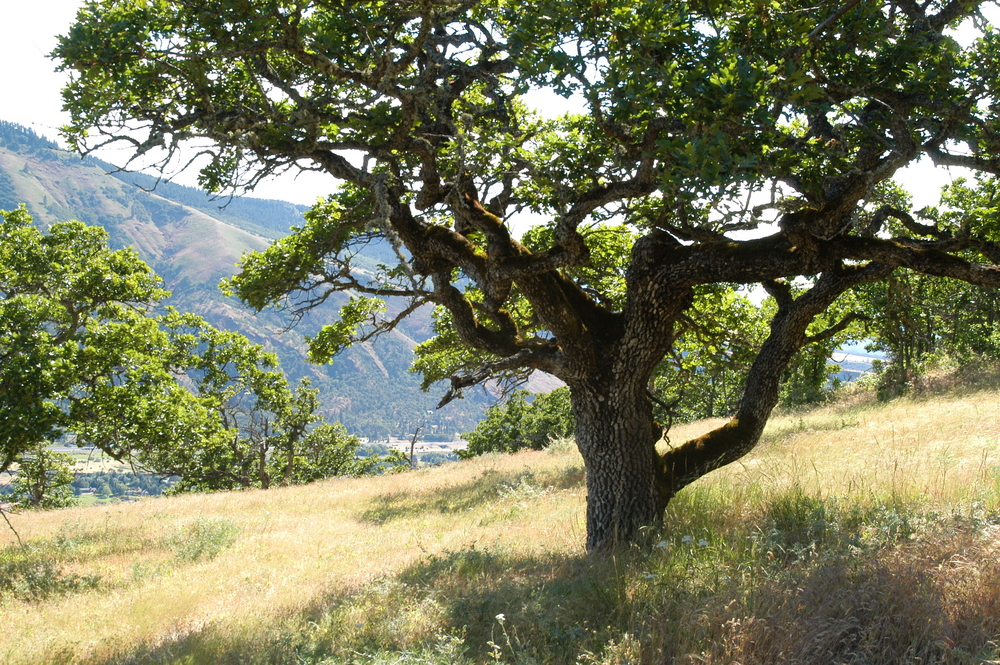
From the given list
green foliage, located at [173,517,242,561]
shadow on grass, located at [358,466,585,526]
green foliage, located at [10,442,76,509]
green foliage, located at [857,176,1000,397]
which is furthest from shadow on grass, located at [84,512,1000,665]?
green foliage, located at [10,442,76,509]

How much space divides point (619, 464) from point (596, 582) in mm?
1679

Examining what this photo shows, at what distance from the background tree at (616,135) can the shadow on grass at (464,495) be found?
20.8ft

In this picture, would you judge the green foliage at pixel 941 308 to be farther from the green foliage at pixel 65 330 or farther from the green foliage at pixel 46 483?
the green foliage at pixel 46 483

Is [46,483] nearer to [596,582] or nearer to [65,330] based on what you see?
[65,330]

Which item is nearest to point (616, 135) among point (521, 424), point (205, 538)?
point (205, 538)

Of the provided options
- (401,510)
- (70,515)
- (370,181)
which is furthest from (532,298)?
(70,515)

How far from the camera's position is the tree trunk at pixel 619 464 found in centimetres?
650

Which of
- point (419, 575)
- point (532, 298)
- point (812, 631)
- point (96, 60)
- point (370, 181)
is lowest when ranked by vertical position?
point (419, 575)

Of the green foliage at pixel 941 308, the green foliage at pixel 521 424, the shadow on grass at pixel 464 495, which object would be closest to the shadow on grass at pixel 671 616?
the green foliage at pixel 941 308

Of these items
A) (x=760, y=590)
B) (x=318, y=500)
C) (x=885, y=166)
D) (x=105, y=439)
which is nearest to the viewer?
(x=760, y=590)

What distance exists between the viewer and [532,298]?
274 inches

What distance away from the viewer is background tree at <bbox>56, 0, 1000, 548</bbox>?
185 inches

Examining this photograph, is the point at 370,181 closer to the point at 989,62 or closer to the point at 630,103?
the point at 630,103

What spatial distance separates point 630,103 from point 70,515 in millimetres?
19834
